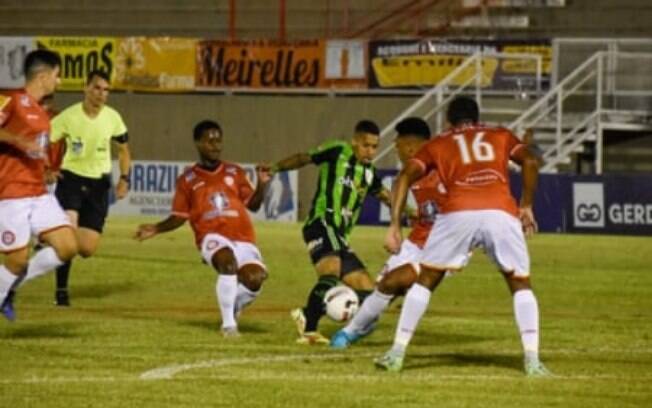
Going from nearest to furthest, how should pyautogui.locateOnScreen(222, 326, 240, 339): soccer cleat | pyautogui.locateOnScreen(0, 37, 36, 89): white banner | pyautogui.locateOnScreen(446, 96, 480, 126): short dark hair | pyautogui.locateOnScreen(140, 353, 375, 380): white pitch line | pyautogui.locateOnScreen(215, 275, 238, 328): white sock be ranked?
1. pyautogui.locateOnScreen(140, 353, 375, 380): white pitch line
2. pyautogui.locateOnScreen(446, 96, 480, 126): short dark hair
3. pyautogui.locateOnScreen(222, 326, 240, 339): soccer cleat
4. pyautogui.locateOnScreen(215, 275, 238, 328): white sock
5. pyautogui.locateOnScreen(0, 37, 36, 89): white banner

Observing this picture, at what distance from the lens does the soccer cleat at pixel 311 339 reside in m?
16.3

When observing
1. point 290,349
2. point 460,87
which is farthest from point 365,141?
point 460,87

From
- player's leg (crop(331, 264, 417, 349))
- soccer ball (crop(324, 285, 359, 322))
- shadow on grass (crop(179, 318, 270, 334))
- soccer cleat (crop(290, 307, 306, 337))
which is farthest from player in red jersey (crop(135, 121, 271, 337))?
player's leg (crop(331, 264, 417, 349))

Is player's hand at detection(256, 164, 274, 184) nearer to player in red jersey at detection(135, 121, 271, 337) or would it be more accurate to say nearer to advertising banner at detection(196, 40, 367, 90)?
player in red jersey at detection(135, 121, 271, 337)

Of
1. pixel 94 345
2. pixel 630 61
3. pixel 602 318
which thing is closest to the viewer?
pixel 94 345

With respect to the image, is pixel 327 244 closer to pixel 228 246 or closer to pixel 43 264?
pixel 228 246

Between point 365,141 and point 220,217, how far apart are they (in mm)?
1475

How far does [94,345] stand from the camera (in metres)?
A: 15.9

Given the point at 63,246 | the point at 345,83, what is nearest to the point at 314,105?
the point at 345,83

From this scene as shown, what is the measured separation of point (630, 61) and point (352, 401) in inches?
1133

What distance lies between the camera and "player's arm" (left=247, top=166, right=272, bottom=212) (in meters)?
16.8

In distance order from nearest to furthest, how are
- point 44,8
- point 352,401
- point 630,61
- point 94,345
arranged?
1. point 352,401
2. point 94,345
3. point 630,61
4. point 44,8

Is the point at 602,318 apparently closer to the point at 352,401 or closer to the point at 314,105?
the point at 352,401

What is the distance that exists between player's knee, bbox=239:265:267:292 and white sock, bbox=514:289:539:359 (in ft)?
12.7
